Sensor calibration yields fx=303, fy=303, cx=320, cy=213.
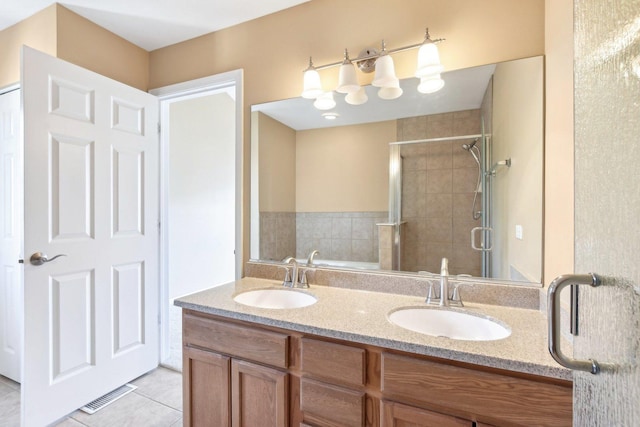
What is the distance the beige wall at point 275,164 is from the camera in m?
1.89

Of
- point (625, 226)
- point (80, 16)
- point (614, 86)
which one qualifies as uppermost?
point (80, 16)

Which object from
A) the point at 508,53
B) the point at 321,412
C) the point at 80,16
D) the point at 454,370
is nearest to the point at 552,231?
the point at 454,370

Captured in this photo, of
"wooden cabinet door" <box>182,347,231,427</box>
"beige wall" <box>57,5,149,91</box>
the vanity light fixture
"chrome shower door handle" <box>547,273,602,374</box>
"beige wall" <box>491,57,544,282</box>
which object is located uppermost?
"beige wall" <box>57,5,149,91</box>

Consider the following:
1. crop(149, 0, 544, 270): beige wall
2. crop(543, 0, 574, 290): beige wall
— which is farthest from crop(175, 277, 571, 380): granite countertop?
crop(149, 0, 544, 270): beige wall

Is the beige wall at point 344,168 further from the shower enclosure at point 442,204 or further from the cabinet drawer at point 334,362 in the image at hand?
the cabinet drawer at point 334,362

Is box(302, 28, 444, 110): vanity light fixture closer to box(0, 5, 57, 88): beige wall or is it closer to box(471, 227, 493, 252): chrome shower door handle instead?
box(471, 227, 493, 252): chrome shower door handle

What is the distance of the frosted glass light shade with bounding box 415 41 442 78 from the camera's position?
1.41m

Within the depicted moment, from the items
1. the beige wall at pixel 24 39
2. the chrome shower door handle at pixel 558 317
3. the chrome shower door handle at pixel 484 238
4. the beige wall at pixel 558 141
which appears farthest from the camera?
the beige wall at pixel 24 39

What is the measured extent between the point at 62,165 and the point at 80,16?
3.21 feet

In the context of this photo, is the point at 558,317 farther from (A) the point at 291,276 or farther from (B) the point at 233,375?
(A) the point at 291,276

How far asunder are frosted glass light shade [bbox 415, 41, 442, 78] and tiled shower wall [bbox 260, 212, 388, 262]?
73cm

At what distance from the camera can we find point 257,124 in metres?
1.95

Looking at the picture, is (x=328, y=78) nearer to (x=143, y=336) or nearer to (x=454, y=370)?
(x=454, y=370)

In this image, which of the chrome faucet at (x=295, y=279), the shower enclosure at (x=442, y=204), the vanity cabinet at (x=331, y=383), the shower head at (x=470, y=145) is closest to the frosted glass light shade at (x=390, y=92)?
the shower enclosure at (x=442, y=204)
